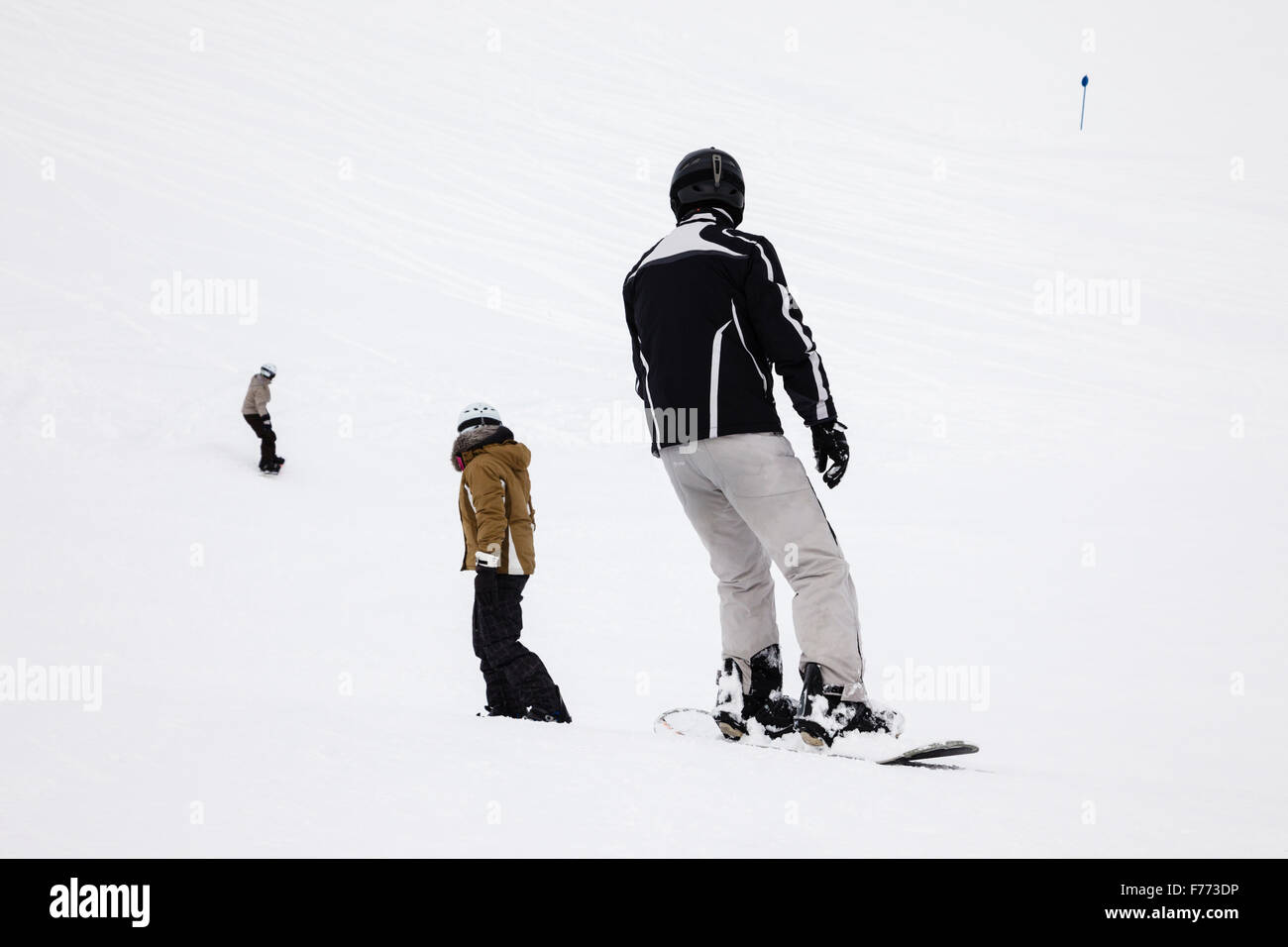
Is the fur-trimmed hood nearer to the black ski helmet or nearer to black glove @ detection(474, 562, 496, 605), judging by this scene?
black glove @ detection(474, 562, 496, 605)

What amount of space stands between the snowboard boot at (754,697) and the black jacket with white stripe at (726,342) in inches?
35.8

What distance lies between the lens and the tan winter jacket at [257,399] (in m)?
11.8

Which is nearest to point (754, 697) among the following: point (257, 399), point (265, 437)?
point (265, 437)

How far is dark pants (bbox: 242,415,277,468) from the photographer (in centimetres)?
1181

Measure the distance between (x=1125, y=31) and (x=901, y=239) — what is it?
112ft

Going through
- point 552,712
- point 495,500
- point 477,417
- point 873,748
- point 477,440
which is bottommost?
point 552,712

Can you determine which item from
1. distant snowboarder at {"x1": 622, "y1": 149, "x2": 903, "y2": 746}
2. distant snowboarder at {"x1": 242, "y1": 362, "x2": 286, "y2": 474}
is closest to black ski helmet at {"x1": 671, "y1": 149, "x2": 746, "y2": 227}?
distant snowboarder at {"x1": 622, "y1": 149, "x2": 903, "y2": 746}

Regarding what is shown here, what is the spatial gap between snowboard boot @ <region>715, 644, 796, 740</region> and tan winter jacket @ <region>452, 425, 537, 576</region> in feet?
5.74

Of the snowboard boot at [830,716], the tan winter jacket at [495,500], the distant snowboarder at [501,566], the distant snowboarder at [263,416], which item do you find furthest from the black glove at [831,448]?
the distant snowboarder at [263,416]

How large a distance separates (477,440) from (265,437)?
7.63 meters

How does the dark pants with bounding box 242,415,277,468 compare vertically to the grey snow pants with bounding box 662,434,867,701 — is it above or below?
above

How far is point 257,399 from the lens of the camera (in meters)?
11.8

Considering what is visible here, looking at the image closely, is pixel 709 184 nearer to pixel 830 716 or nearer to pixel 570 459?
pixel 830 716

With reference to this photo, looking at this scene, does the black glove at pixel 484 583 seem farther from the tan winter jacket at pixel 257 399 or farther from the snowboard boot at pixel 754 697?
the tan winter jacket at pixel 257 399
